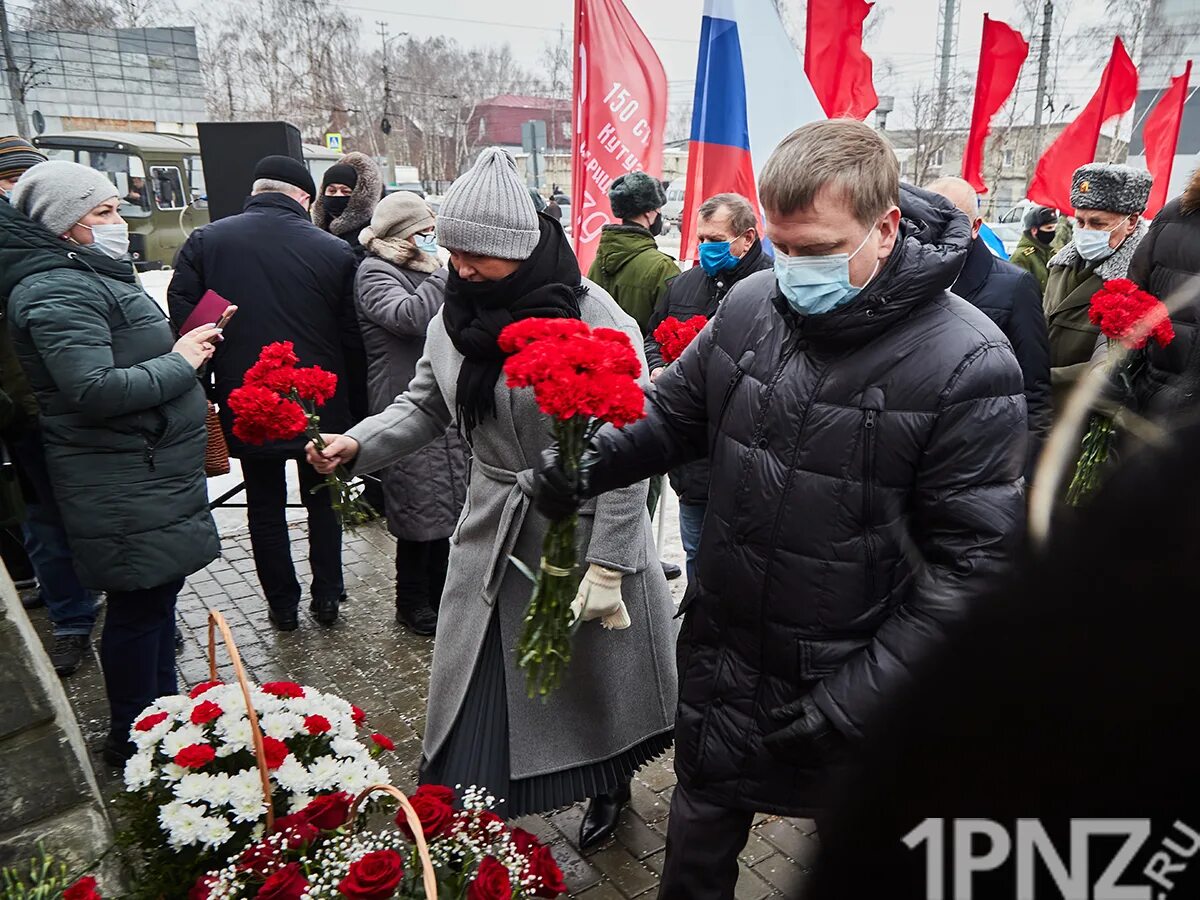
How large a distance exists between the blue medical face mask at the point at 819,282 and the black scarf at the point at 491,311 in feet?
2.90

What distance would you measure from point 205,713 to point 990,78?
6803 mm

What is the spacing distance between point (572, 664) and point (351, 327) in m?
2.59

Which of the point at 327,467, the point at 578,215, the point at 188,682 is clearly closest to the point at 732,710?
the point at 327,467

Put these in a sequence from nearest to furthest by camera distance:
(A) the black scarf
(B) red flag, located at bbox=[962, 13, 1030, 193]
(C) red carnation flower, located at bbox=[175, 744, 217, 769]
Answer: (C) red carnation flower, located at bbox=[175, 744, 217, 769]
(A) the black scarf
(B) red flag, located at bbox=[962, 13, 1030, 193]

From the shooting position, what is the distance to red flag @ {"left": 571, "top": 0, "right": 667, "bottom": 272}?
532 centimetres

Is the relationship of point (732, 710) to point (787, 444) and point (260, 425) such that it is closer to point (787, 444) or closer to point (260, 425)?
point (787, 444)

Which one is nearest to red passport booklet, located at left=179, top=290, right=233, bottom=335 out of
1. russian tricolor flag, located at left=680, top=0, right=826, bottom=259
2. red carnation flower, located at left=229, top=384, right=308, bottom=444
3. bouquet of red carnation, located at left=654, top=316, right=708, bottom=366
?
red carnation flower, located at left=229, top=384, right=308, bottom=444

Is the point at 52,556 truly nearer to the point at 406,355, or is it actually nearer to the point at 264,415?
the point at 406,355

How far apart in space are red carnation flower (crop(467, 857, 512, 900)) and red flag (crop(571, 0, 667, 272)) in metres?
4.21

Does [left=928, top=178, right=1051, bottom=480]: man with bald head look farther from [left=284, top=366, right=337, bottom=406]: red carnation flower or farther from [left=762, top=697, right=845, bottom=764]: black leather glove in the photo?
[left=284, top=366, right=337, bottom=406]: red carnation flower

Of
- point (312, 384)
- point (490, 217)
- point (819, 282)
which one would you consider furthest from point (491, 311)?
point (819, 282)

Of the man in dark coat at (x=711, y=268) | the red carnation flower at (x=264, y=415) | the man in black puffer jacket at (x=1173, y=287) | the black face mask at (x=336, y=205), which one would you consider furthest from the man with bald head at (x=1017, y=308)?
the black face mask at (x=336, y=205)

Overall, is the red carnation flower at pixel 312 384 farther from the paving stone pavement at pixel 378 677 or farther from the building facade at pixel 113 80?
the building facade at pixel 113 80

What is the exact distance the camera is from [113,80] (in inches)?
1388
